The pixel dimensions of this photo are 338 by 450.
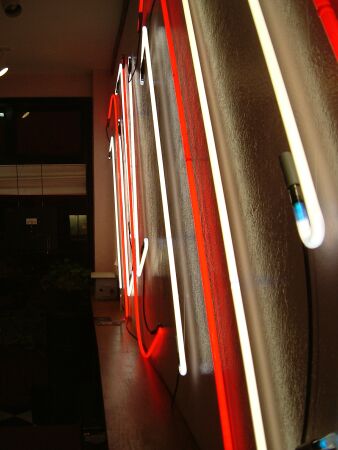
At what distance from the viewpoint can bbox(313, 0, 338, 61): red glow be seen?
0.58 meters

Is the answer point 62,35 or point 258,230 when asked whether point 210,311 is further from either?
point 62,35

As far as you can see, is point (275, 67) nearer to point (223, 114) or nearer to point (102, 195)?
point (223, 114)

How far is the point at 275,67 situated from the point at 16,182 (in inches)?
195

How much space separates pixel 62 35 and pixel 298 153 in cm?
420

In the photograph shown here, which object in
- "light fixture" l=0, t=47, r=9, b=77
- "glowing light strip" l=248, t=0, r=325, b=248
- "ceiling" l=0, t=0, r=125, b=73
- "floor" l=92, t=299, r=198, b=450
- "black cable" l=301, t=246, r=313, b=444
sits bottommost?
"floor" l=92, t=299, r=198, b=450

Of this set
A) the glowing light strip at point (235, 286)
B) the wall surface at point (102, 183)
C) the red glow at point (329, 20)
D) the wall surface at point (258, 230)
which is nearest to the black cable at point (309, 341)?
the wall surface at point (258, 230)

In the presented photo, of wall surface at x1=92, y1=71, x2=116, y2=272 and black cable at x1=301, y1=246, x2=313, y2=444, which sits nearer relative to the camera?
black cable at x1=301, y1=246, x2=313, y2=444

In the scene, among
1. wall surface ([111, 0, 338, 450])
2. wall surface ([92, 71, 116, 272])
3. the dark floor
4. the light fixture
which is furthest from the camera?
wall surface ([92, 71, 116, 272])

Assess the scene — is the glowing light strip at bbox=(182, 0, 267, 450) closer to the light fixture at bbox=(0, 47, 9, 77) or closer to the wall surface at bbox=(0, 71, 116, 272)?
the light fixture at bbox=(0, 47, 9, 77)

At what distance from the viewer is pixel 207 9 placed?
4.28 ft

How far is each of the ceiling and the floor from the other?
2.64 meters

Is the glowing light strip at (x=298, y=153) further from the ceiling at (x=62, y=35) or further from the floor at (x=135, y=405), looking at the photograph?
the ceiling at (x=62, y=35)

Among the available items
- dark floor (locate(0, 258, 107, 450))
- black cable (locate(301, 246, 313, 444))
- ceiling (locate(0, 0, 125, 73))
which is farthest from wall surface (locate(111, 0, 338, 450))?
ceiling (locate(0, 0, 125, 73))

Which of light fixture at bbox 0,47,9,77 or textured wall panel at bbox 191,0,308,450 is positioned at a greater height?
light fixture at bbox 0,47,9,77
